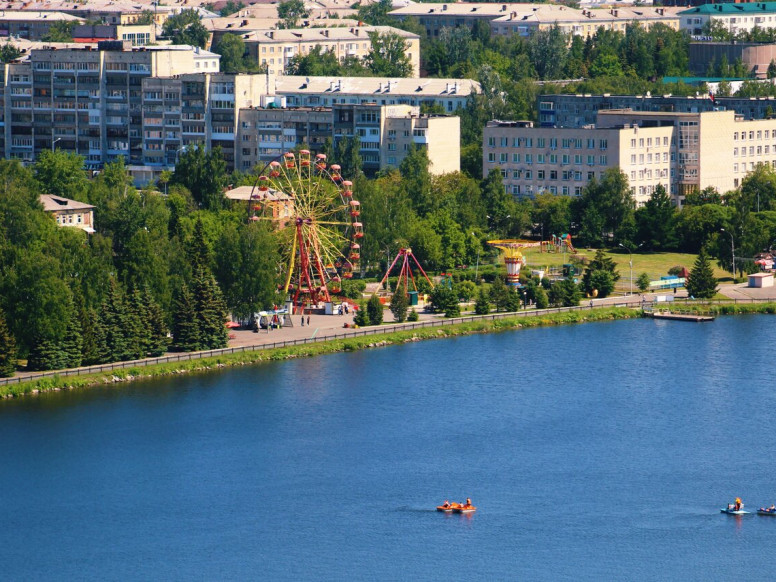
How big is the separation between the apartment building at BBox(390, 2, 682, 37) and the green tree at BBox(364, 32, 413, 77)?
1295 cm

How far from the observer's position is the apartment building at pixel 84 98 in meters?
97.5

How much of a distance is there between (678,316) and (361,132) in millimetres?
27827

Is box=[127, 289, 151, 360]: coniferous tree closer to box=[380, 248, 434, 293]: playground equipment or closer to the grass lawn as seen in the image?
box=[380, 248, 434, 293]: playground equipment

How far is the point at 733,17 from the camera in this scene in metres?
148

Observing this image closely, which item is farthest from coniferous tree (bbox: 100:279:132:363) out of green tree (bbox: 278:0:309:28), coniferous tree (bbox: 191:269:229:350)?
green tree (bbox: 278:0:309:28)

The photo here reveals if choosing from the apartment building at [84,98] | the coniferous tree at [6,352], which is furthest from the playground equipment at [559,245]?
the coniferous tree at [6,352]

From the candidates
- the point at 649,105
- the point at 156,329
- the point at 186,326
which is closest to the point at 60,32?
the point at 649,105

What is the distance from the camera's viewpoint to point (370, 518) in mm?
44406

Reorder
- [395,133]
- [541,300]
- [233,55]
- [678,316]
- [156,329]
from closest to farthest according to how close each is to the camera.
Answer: [156,329], [678,316], [541,300], [395,133], [233,55]

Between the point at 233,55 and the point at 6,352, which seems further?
the point at 233,55

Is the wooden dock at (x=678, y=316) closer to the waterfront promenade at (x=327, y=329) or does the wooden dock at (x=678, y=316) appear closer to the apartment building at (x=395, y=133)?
the waterfront promenade at (x=327, y=329)

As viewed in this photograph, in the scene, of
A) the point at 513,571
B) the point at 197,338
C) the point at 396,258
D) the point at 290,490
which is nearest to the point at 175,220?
the point at 396,258

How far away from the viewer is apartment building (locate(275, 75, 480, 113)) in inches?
4131

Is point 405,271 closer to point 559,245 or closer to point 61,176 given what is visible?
point 559,245
